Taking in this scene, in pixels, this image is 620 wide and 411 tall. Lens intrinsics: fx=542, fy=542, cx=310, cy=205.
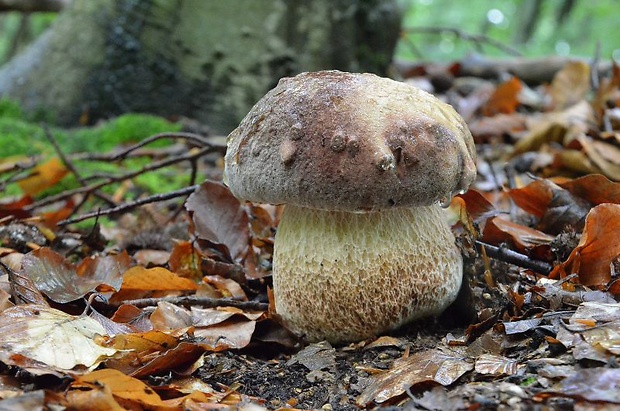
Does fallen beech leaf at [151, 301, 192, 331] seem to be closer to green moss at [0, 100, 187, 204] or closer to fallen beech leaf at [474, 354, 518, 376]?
fallen beech leaf at [474, 354, 518, 376]

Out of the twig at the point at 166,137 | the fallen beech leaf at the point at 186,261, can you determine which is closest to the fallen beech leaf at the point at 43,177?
the twig at the point at 166,137

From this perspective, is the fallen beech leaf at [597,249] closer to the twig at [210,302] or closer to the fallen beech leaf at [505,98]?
the twig at [210,302]

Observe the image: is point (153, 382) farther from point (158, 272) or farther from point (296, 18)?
point (296, 18)

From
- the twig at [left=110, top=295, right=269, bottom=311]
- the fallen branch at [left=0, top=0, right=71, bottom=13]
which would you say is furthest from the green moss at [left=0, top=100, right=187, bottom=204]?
the twig at [left=110, top=295, right=269, bottom=311]

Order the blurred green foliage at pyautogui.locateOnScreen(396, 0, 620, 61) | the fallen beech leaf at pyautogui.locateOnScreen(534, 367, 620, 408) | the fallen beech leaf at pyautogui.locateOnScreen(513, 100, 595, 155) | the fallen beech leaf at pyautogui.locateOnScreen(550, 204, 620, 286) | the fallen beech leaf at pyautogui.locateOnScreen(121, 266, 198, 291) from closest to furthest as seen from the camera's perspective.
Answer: the fallen beech leaf at pyautogui.locateOnScreen(534, 367, 620, 408), the fallen beech leaf at pyautogui.locateOnScreen(550, 204, 620, 286), the fallen beech leaf at pyautogui.locateOnScreen(121, 266, 198, 291), the fallen beech leaf at pyautogui.locateOnScreen(513, 100, 595, 155), the blurred green foliage at pyautogui.locateOnScreen(396, 0, 620, 61)

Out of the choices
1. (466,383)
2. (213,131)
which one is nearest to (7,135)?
(213,131)

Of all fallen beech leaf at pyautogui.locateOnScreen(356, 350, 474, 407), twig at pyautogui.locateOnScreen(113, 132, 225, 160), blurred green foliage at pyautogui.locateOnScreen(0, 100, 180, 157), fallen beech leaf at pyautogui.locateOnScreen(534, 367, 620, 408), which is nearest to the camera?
fallen beech leaf at pyautogui.locateOnScreen(534, 367, 620, 408)

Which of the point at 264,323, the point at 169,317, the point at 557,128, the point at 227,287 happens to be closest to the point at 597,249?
the point at 264,323
